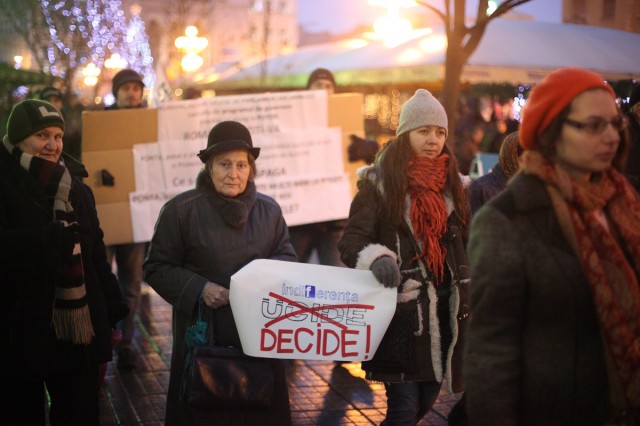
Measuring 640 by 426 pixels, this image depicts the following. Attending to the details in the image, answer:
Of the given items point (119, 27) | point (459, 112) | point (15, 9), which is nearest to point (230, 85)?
point (119, 27)

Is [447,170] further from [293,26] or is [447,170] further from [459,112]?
[293,26]

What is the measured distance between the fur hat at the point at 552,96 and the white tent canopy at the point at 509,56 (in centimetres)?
744

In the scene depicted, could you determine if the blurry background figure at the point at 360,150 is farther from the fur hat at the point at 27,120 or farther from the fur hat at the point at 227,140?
the fur hat at the point at 27,120

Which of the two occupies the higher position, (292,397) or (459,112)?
(459,112)

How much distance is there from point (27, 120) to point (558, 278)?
9.59ft

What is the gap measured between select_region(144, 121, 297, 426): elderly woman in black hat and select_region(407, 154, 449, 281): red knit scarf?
0.70 meters

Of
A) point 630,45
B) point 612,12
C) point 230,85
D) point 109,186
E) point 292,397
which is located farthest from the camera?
point 230,85

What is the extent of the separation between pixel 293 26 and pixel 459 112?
74.0m

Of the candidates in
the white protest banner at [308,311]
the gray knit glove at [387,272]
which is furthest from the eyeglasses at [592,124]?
the white protest banner at [308,311]

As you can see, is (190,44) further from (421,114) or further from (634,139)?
(421,114)

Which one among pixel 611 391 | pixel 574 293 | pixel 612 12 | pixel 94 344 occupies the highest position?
pixel 612 12

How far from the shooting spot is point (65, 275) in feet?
14.9

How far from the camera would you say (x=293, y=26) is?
86.8 m

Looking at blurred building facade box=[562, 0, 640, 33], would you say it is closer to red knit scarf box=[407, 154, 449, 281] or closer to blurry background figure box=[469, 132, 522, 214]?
blurry background figure box=[469, 132, 522, 214]
